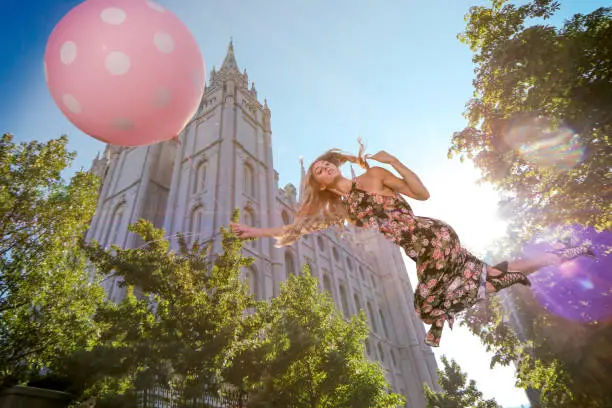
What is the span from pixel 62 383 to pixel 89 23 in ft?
26.6

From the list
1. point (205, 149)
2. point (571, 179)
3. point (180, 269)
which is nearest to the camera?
point (571, 179)

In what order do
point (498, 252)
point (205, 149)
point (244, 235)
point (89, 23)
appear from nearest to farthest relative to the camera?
1. point (89, 23)
2. point (244, 235)
3. point (498, 252)
4. point (205, 149)

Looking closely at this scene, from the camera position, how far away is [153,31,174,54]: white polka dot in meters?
3.03

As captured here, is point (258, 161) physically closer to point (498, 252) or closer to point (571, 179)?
point (498, 252)

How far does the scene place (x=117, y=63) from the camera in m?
2.88

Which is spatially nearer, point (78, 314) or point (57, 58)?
point (57, 58)

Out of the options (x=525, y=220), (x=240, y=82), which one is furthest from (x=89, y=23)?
(x=240, y=82)

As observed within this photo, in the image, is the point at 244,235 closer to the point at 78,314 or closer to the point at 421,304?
the point at 421,304

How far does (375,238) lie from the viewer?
1789 inches

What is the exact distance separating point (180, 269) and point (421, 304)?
6.48 meters

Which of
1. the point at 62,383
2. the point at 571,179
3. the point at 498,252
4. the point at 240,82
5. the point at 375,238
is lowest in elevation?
the point at 62,383

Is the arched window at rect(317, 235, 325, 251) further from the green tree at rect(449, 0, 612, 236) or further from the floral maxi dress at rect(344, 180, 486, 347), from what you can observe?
the floral maxi dress at rect(344, 180, 486, 347)

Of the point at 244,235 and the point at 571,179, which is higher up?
the point at 571,179

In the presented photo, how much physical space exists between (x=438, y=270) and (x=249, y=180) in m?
20.5
